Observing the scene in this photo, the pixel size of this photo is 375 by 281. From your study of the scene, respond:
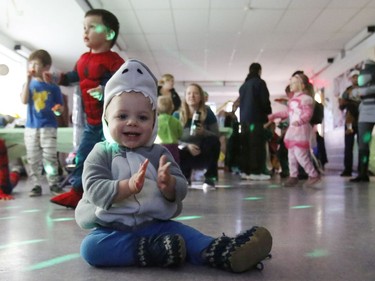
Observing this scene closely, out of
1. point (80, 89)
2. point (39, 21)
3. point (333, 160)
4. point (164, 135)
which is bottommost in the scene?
point (333, 160)

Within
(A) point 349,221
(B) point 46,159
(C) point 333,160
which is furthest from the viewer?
(C) point 333,160

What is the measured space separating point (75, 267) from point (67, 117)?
336 inches

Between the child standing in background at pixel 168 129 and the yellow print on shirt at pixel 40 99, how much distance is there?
863 millimetres

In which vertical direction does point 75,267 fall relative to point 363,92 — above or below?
below

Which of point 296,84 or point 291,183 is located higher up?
point 296,84

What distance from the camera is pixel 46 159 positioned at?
288cm

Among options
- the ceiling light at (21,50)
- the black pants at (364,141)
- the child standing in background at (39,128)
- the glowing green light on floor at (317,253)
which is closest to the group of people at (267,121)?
the black pants at (364,141)

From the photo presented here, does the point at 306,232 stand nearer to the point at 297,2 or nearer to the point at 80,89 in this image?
the point at 80,89

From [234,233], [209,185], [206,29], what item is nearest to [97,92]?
[234,233]

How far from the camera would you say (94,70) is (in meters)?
1.98

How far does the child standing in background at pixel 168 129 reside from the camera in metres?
3.13

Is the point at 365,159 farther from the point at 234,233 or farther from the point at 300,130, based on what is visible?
the point at 234,233

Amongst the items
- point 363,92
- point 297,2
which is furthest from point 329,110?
point 363,92

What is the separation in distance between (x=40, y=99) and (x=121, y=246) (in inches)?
86.7
